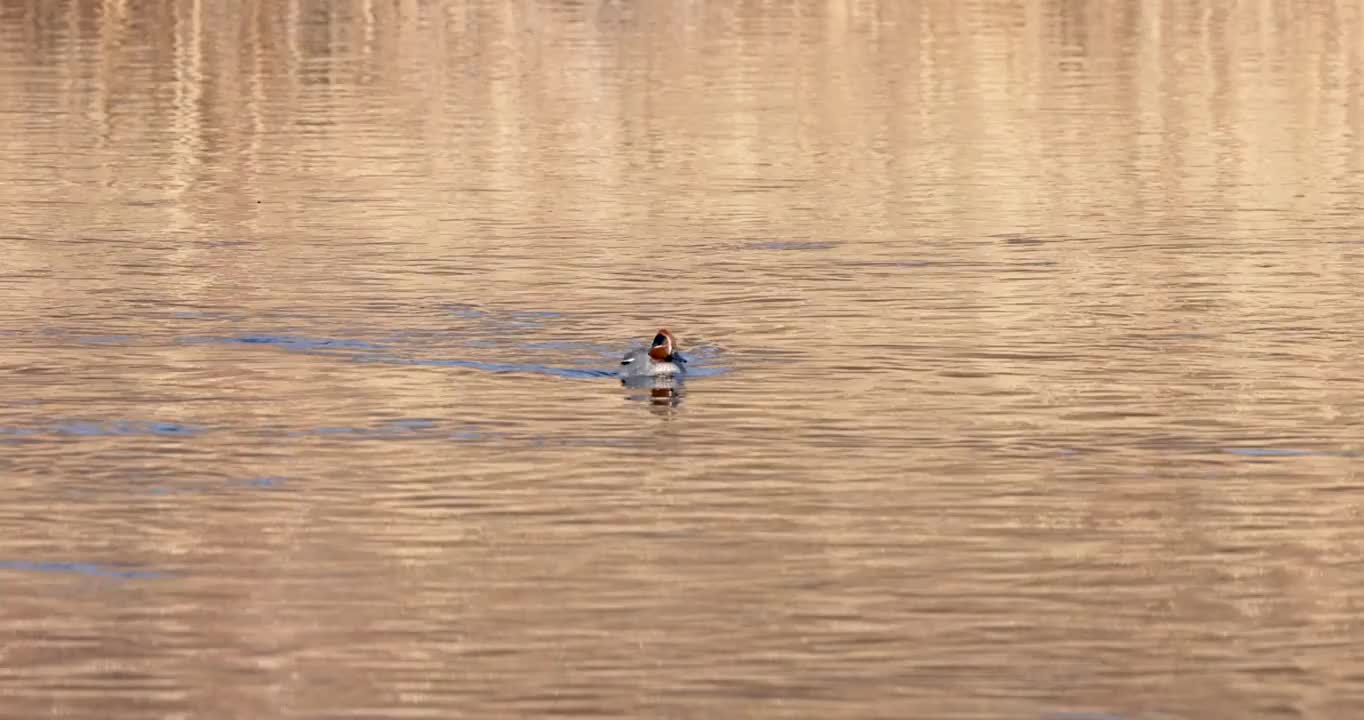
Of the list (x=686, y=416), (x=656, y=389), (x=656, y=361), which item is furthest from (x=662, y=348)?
(x=686, y=416)

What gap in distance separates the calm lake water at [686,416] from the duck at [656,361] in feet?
1.05

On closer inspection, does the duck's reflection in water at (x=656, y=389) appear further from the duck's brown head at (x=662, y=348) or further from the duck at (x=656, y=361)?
the duck's brown head at (x=662, y=348)

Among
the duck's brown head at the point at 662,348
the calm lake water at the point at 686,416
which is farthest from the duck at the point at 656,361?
the calm lake water at the point at 686,416

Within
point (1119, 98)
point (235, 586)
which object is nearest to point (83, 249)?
point (235, 586)

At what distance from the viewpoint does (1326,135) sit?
142ft

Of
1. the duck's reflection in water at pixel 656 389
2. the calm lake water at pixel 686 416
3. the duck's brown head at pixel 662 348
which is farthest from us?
the duck's brown head at pixel 662 348

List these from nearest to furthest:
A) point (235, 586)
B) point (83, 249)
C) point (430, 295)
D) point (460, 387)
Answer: point (235, 586) < point (460, 387) < point (430, 295) < point (83, 249)

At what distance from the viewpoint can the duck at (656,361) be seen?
2181 cm

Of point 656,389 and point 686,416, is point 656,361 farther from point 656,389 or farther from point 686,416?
point 686,416

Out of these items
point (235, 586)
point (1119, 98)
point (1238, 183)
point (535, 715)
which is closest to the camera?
point (535, 715)

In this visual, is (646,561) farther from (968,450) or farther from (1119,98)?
(1119,98)

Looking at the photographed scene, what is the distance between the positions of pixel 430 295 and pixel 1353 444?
9835mm

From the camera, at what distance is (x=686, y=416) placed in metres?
20.9

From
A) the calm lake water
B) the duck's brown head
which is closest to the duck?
the duck's brown head
